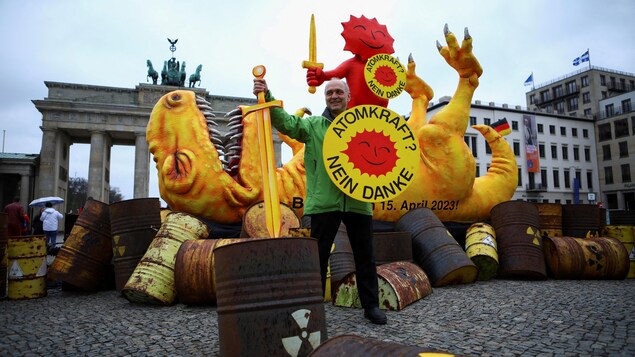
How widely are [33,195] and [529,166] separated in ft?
162

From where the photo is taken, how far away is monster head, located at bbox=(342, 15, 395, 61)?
6.26 meters

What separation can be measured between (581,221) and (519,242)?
206 centimetres

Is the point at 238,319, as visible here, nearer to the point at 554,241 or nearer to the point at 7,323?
the point at 7,323

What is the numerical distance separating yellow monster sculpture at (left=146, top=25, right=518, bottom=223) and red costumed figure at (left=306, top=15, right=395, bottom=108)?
103 centimetres

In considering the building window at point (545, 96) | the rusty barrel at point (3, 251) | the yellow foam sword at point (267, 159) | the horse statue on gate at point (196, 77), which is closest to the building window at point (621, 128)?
the building window at point (545, 96)

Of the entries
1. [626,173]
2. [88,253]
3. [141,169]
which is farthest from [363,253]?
[626,173]

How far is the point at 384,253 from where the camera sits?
17.0 ft

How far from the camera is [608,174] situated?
163 ft

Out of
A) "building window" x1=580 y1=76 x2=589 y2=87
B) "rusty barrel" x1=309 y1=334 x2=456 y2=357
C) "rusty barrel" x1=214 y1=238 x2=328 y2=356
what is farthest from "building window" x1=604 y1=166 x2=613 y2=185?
"rusty barrel" x1=309 y1=334 x2=456 y2=357

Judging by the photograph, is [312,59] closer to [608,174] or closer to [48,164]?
[48,164]

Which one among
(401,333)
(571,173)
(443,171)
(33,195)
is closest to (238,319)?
(401,333)

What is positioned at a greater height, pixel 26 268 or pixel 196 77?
pixel 196 77

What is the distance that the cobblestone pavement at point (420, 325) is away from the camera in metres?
2.72

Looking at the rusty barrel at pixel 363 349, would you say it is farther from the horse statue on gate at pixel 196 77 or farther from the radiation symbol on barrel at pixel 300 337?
the horse statue on gate at pixel 196 77
